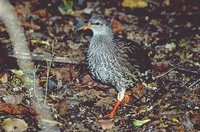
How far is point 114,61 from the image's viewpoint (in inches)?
250

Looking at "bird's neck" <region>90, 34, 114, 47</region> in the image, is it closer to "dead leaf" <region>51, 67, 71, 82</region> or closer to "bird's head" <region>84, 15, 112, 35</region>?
"bird's head" <region>84, 15, 112, 35</region>

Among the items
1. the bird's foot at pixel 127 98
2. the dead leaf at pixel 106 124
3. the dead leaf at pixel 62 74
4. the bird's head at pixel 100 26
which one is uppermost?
the bird's head at pixel 100 26

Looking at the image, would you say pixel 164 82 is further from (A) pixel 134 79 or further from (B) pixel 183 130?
(B) pixel 183 130

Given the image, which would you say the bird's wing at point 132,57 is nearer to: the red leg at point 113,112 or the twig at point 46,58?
the red leg at point 113,112

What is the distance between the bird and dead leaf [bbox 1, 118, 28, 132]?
3.50ft

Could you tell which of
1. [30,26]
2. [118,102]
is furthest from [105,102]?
[30,26]

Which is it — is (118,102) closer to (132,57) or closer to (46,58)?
(132,57)

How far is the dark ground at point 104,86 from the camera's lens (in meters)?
6.01

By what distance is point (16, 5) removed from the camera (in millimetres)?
9047

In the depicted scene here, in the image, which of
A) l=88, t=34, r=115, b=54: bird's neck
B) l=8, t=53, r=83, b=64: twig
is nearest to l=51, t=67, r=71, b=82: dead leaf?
l=8, t=53, r=83, b=64: twig

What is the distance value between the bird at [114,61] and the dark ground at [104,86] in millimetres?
248

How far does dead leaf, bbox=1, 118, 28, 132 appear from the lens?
18.3 feet

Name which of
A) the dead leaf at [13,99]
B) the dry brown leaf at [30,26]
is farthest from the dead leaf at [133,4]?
the dead leaf at [13,99]

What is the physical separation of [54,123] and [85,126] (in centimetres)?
39
